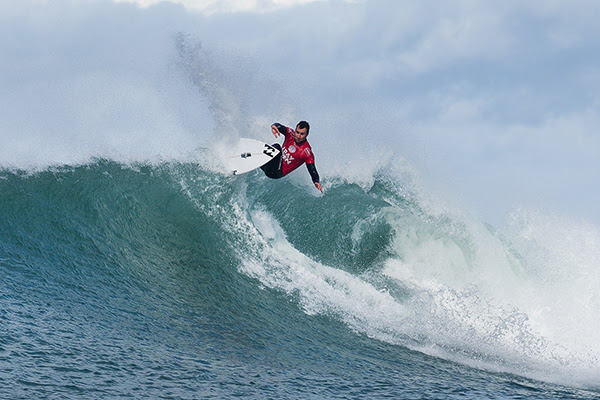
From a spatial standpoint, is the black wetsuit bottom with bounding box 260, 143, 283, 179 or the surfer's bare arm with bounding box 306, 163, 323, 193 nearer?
the surfer's bare arm with bounding box 306, 163, 323, 193

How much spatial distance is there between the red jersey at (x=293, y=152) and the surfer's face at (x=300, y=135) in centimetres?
11

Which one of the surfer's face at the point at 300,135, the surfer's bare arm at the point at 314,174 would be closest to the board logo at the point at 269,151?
the surfer's face at the point at 300,135

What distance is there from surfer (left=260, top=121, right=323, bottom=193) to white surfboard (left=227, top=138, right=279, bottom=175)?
18cm

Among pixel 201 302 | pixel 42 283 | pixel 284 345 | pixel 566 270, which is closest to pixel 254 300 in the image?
pixel 201 302

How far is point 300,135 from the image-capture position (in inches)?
368

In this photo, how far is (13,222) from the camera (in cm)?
904

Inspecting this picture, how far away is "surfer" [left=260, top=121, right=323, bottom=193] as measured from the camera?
30.6 feet

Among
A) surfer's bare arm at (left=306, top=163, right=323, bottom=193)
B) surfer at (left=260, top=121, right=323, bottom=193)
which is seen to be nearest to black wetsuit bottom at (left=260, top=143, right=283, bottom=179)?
surfer at (left=260, top=121, right=323, bottom=193)

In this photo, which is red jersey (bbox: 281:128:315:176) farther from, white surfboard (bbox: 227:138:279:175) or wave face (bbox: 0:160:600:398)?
wave face (bbox: 0:160:600:398)

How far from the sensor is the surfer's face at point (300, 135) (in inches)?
366

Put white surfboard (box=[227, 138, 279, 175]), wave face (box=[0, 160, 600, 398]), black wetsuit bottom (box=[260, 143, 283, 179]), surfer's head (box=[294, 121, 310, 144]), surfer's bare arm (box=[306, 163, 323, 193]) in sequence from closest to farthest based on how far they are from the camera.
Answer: wave face (box=[0, 160, 600, 398])
surfer's bare arm (box=[306, 163, 323, 193])
surfer's head (box=[294, 121, 310, 144])
black wetsuit bottom (box=[260, 143, 283, 179])
white surfboard (box=[227, 138, 279, 175])

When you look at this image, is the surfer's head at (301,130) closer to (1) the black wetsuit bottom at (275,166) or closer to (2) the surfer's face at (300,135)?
(2) the surfer's face at (300,135)

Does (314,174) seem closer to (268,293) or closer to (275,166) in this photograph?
(275,166)

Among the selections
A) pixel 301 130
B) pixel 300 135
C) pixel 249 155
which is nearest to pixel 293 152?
pixel 300 135
